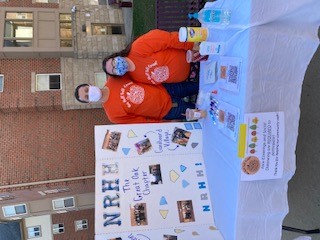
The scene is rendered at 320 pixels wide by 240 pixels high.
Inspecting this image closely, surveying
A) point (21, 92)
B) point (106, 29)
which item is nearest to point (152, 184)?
point (21, 92)

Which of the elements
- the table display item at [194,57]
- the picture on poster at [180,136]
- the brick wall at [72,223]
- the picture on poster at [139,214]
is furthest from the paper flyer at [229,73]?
the brick wall at [72,223]

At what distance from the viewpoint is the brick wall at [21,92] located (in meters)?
10.2

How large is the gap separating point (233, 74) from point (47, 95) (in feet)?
26.5

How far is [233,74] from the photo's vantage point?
3.49 metres

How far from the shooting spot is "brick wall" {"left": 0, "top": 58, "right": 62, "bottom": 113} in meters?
10.2

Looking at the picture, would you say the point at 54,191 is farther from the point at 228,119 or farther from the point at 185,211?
the point at 228,119

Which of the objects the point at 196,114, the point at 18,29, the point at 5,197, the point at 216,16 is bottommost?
the point at 5,197

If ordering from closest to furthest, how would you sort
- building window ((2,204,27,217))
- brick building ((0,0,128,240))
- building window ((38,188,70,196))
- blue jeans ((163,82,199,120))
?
1. blue jeans ((163,82,199,120))
2. brick building ((0,0,128,240))
3. building window ((38,188,70,196))
4. building window ((2,204,27,217))

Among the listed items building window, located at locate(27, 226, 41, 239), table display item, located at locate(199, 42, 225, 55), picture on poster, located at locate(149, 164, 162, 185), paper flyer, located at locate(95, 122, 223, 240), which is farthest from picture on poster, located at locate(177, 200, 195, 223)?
building window, located at locate(27, 226, 41, 239)

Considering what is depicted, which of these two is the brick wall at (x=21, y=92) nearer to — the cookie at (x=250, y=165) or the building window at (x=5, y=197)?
the building window at (x=5, y=197)

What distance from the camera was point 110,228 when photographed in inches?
154

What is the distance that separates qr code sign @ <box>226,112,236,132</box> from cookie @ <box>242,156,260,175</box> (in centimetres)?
35

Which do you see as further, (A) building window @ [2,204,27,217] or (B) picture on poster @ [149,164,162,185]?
(A) building window @ [2,204,27,217]

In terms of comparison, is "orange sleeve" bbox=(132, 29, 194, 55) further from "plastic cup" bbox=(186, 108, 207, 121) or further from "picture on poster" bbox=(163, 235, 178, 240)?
"picture on poster" bbox=(163, 235, 178, 240)
